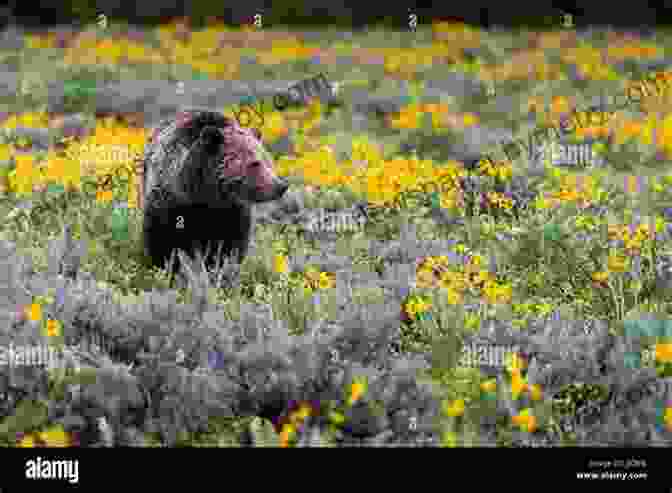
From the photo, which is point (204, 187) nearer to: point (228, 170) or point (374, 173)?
point (228, 170)

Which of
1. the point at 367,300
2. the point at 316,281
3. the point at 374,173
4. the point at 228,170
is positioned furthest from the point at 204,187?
the point at 374,173

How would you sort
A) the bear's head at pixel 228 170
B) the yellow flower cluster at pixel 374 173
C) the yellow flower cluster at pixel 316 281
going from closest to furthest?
the bear's head at pixel 228 170 < the yellow flower cluster at pixel 316 281 < the yellow flower cluster at pixel 374 173

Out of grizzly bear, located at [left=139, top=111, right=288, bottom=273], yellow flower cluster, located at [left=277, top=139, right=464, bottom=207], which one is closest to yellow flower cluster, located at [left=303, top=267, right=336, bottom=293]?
grizzly bear, located at [left=139, top=111, right=288, bottom=273]

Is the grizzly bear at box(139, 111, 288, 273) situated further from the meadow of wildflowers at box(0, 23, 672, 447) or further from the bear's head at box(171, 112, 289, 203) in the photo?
the meadow of wildflowers at box(0, 23, 672, 447)

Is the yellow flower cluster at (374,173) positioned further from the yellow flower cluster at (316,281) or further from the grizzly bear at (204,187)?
the grizzly bear at (204,187)

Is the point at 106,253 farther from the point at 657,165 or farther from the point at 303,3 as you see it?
the point at 303,3

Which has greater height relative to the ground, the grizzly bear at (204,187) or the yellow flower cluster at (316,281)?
the grizzly bear at (204,187)

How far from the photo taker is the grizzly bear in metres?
5.30

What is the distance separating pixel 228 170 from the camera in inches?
209

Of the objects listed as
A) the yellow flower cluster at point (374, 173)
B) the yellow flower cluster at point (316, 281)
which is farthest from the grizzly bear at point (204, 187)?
the yellow flower cluster at point (374, 173)

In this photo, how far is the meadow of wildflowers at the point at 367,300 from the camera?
4.03 meters

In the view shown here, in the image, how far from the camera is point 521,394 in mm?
4164
